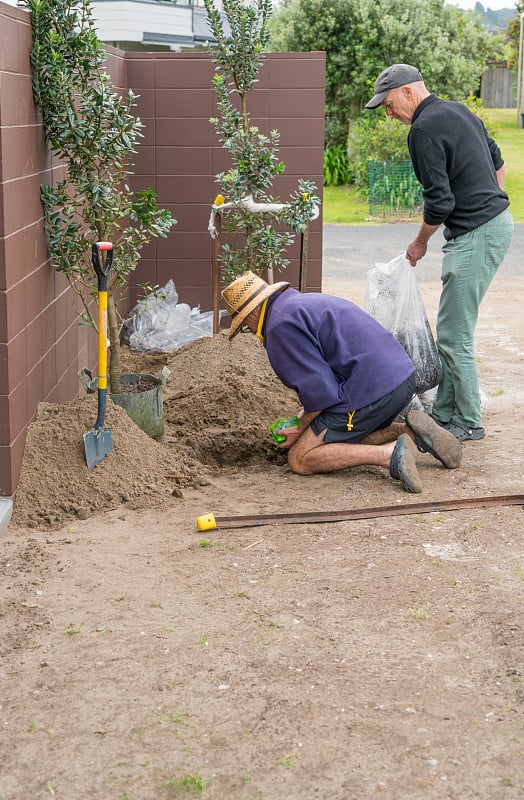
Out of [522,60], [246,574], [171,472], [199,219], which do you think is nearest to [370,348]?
[171,472]

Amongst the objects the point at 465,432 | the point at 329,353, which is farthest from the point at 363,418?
the point at 465,432

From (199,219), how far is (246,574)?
488 cm

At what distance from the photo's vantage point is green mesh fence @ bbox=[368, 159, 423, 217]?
17.0 m

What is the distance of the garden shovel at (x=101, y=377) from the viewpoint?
15.0ft

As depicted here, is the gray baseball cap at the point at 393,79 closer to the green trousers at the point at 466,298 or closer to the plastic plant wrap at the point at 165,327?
the green trousers at the point at 466,298

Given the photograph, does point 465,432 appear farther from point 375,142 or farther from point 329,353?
point 375,142

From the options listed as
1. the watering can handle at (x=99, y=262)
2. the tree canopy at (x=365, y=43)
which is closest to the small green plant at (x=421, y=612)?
the watering can handle at (x=99, y=262)

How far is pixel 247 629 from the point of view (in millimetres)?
3428

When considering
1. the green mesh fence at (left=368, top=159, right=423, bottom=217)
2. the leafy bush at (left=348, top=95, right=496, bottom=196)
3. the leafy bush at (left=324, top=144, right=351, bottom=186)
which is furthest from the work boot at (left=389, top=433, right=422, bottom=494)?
the leafy bush at (left=324, top=144, right=351, bottom=186)

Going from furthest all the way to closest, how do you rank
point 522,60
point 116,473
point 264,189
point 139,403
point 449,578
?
1. point 522,60
2. point 264,189
3. point 139,403
4. point 116,473
5. point 449,578

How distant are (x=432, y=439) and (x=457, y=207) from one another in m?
1.29

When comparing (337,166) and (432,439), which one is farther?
(337,166)

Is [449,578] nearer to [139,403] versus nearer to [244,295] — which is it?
[244,295]

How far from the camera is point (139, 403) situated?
532 centimetres
